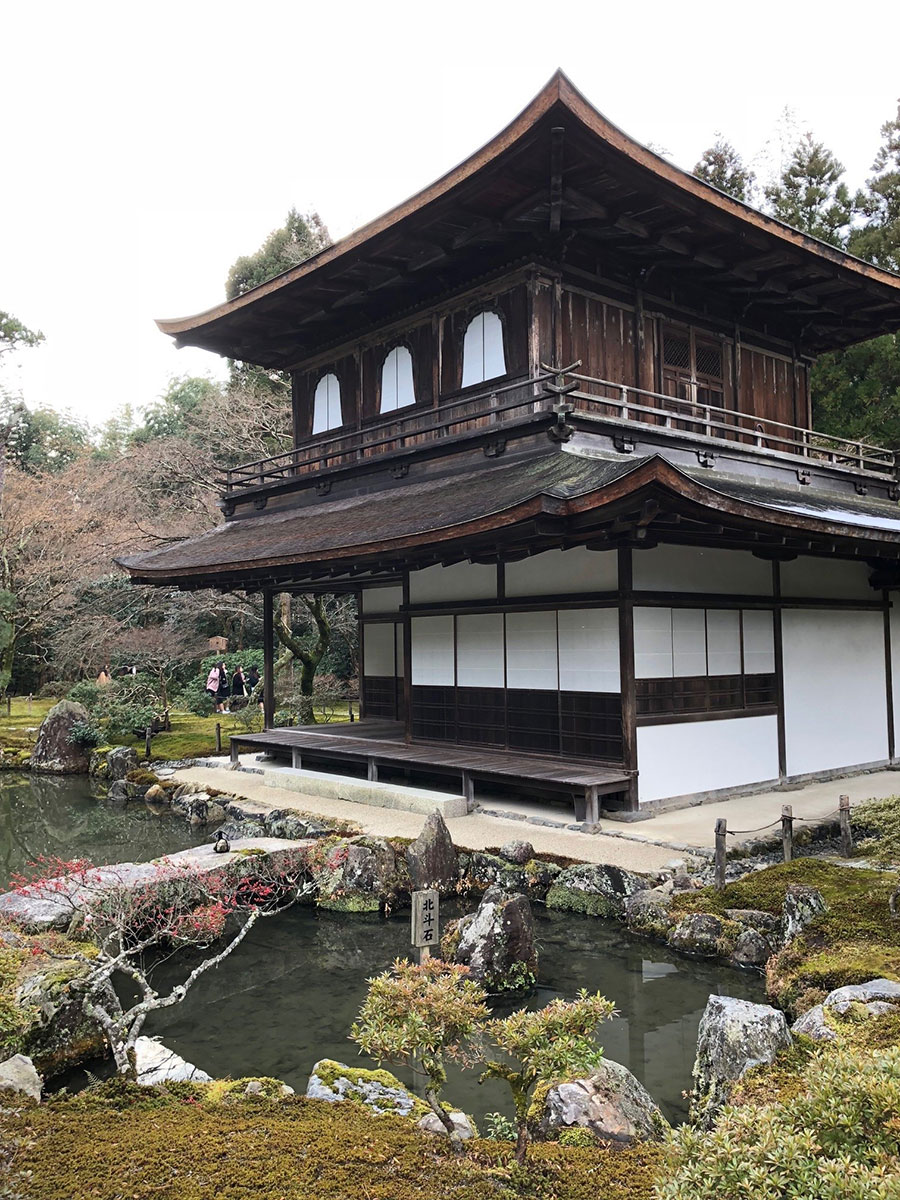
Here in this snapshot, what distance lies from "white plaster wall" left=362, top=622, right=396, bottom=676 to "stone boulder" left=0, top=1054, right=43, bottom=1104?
12808 mm

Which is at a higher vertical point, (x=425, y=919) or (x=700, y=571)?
(x=700, y=571)

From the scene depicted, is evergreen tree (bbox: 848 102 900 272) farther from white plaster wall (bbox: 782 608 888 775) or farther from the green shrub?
the green shrub

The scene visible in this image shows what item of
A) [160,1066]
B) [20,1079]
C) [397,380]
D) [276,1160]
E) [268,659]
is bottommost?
[160,1066]

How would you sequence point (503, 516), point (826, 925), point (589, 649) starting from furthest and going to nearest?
point (589, 649) → point (503, 516) → point (826, 925)

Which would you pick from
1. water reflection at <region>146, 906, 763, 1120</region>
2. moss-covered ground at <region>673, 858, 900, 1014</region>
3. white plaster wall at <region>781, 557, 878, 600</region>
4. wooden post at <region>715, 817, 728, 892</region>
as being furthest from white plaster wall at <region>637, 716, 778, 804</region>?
water reflection at <region>146, 906, 763, 1120</region>

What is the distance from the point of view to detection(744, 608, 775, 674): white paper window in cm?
1162

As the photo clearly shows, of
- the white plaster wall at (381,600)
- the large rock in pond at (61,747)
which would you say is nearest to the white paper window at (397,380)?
the white plaster wall at (381,600)

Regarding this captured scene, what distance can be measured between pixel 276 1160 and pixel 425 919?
2801 millimetres

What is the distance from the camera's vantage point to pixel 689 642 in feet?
35.8

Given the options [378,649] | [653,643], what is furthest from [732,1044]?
[378,649]

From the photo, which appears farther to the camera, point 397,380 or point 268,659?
point 268,659

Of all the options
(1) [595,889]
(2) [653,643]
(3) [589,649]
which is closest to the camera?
(1) [595,889]

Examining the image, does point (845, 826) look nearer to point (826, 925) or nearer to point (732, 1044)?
point (826, 925)

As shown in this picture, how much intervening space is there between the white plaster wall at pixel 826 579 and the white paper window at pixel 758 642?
676mm
